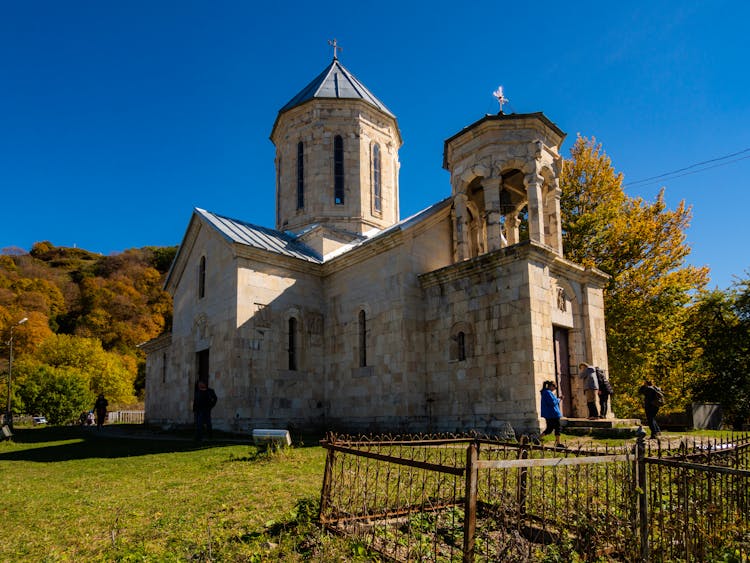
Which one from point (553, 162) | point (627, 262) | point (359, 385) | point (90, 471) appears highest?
point (553, 162)

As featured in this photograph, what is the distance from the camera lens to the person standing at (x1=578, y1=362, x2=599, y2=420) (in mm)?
12383

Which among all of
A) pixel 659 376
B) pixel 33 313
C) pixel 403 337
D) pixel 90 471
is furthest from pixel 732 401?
pixel 33 313

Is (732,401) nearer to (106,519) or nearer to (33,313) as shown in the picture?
(106,519)

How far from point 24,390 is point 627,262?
107ft

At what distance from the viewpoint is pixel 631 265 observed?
55.3ft

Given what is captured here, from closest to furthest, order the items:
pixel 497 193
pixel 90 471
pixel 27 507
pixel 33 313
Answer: pixel 27 507 → pixel 90 471 → pixel 497 193 → pixel 33 313

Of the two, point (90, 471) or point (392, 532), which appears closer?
point (392, 532)

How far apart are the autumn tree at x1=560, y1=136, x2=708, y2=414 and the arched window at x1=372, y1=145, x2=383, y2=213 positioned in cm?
669

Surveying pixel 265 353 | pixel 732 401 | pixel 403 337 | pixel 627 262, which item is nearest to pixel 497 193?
pixel 403 337

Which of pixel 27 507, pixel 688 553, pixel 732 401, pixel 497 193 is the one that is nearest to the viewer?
pixel 688 553

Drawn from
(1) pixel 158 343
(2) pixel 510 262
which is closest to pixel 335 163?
(2) pixel 510 262

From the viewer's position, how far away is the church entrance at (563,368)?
1311 centimetres

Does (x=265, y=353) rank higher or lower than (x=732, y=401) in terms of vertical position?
higher

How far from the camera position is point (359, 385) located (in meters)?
14.9
